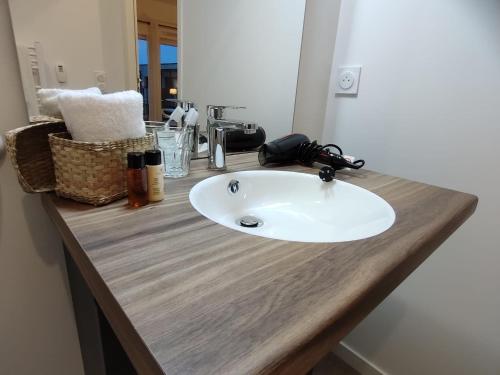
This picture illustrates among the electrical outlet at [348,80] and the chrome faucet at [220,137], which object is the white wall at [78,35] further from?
the electrical outlet at [348,80]

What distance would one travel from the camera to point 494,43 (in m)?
0.84

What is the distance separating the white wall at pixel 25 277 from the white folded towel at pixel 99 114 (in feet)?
0.77

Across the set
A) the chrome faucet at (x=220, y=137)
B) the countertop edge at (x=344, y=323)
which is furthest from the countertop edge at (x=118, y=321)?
the chrome faucet at (x=220, y=137)

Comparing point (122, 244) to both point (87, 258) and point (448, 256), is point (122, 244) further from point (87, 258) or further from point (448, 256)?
point (448, 256)

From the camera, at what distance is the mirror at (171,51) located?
0.66 m

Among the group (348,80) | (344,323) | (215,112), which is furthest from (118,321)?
(348,80)

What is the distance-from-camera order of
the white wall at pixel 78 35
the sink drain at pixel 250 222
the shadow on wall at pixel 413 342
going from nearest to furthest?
1. the white wall at pixel 78 35
2. the sink drain at pixel 250 222
3. the shadow on wall at pixel 413 342

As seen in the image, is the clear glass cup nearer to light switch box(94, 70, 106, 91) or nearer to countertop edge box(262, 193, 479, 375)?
light switch box(94, 70, 106, 91)

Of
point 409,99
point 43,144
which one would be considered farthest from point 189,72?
point 409,99

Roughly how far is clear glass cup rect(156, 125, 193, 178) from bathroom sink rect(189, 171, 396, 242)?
10cm

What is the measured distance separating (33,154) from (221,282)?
0.47 m

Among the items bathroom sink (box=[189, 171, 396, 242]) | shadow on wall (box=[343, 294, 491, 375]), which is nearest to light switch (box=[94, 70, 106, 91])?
bathroom sink (box=[189, 171, 396, 242])

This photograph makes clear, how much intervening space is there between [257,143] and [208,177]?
1.42ft

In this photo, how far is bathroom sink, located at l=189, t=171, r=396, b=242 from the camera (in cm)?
69
